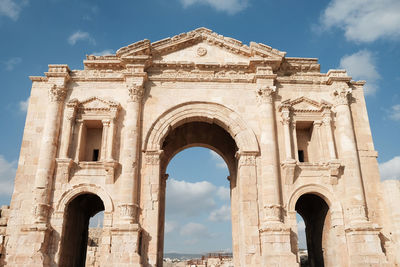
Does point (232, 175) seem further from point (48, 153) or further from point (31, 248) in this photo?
point (31, 248)

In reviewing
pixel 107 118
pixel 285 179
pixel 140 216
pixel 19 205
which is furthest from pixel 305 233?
pixel 19 205

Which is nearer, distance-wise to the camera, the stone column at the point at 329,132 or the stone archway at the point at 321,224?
the stone archway at the point at 321,224

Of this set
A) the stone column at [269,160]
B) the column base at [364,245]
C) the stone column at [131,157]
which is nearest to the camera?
the column base at [364,245]

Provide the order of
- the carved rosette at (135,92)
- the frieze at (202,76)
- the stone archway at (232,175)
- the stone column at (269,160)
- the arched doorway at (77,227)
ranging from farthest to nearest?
the frieze at (202,76)
the carved rosette at (135,92)
the arched doorway at (77,227)
the stone column at (269,160)
the stone archway at (232,175)

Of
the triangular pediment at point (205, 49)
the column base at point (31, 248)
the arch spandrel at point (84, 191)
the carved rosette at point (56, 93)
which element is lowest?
the column base at point (31, 248)

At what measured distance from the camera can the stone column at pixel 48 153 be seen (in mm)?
14469

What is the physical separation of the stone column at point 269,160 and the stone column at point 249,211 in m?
0.38

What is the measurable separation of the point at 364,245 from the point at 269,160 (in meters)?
4.78

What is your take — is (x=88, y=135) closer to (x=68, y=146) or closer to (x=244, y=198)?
(x=68, y=146)

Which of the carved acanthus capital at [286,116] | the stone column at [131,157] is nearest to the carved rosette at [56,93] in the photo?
the stone column at [131,157]

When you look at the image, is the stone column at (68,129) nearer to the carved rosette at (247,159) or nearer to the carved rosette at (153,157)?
the carved rosette at (153,157)

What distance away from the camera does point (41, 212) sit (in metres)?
14.4

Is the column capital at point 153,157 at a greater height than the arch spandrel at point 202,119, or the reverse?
the arch spandrel at point 202,119

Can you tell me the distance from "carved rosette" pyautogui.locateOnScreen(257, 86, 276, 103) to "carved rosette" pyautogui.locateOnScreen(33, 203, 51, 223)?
995cm
